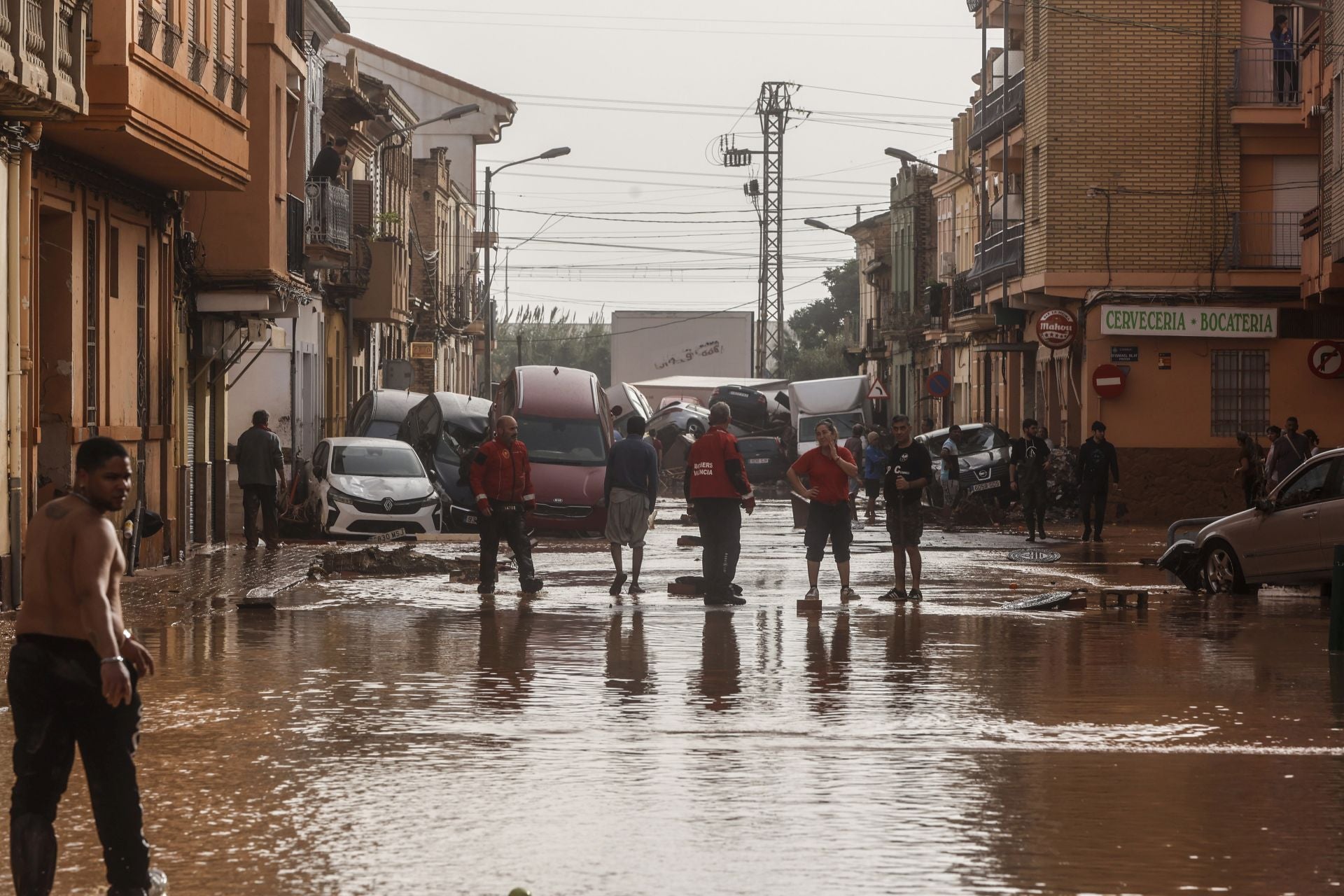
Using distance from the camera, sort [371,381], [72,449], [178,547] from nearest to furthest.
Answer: [72,449]
[178,547]
[371,381]

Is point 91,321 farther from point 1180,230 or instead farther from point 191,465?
point 1180,230

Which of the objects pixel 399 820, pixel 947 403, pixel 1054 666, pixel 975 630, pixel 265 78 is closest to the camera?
pixel 399 820

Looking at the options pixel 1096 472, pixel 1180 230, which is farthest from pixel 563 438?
pixel 1180 230

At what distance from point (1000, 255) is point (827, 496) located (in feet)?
88.5

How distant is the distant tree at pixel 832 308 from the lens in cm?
13800

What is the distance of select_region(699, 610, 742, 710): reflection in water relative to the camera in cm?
1236

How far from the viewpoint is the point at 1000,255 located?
1800 inches

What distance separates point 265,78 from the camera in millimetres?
28281

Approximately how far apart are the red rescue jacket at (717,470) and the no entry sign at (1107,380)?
68.6 ft

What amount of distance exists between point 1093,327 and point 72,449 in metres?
24.2

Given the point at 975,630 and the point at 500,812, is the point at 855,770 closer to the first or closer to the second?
the point at 500,812

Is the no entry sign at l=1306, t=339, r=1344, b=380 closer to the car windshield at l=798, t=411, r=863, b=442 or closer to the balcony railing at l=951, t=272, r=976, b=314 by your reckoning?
the balcony railing at l=951, t=272, r=976, b=314

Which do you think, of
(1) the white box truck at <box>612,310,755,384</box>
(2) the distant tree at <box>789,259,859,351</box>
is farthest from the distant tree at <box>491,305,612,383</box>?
(1) the white box truck at <box>612,310,755,384</box>

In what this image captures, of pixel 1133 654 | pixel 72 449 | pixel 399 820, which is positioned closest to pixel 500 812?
pixel 399 820
